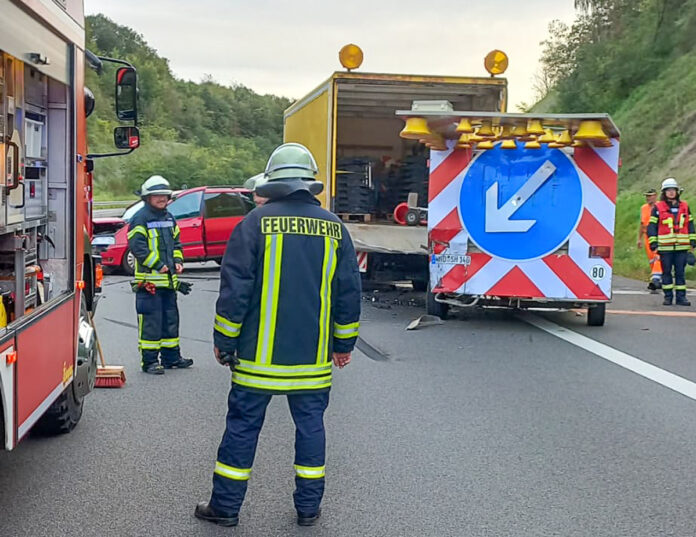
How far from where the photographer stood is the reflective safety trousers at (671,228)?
44.1 ft

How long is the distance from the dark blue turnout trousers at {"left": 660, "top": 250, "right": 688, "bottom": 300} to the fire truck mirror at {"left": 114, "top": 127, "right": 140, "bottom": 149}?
8.90m

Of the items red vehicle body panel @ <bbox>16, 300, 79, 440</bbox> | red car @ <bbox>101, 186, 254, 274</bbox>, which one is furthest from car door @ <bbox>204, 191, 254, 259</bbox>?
red vehicle body panel @ <bbox>16, 300, 79, 440</bbox>

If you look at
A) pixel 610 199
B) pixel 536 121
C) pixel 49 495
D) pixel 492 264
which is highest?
pixel 536 121

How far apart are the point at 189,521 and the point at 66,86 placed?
92.2 inches

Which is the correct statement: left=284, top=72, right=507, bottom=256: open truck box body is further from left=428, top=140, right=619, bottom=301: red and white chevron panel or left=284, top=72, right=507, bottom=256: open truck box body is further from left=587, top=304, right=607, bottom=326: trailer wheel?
left=587, top=304, right=607, bottom=326: trailer wheel

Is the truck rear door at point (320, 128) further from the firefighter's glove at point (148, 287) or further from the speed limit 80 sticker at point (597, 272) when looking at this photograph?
the firefighter's glove at point (148, 287)

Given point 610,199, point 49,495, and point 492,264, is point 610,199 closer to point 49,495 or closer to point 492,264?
point 492,264

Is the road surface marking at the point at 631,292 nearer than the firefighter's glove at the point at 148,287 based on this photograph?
No

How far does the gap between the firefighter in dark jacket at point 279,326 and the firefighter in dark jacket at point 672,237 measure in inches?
391

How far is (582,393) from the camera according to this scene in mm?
7281

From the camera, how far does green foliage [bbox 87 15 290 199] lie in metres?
54.0

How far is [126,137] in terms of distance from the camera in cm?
668

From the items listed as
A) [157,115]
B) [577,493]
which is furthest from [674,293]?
[157,115]

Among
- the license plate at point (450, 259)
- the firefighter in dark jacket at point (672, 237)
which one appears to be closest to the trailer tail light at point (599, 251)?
the license plate at point (450, 259)
